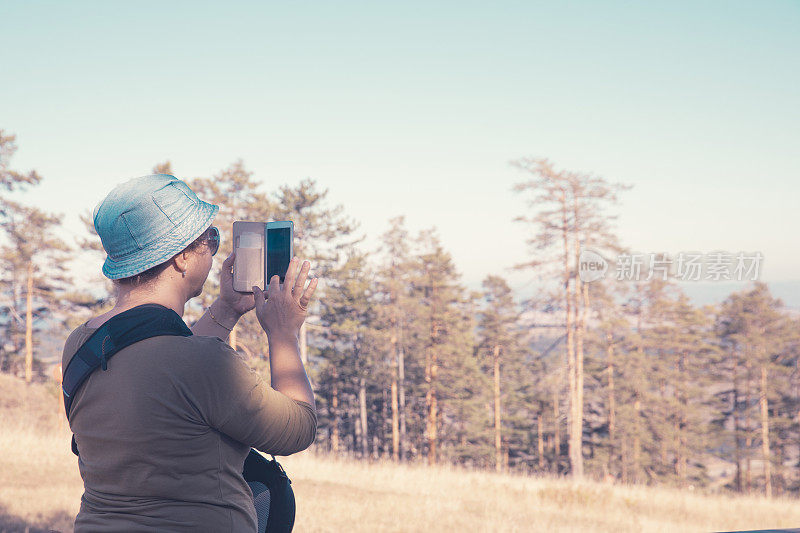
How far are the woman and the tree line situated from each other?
26296mm

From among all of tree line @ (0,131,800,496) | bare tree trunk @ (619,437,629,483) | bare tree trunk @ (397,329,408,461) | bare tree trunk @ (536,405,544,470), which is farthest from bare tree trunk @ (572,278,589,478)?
bare tree trunk @ (536,405,544,470)

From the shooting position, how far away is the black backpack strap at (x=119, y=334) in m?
1.64

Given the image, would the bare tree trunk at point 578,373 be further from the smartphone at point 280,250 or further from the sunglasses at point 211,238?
the sunglasses at point 211,238

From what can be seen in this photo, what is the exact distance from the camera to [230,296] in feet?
7.25

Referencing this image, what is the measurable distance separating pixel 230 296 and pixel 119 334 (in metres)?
0.58

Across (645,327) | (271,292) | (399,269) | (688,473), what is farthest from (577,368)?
(271,292)

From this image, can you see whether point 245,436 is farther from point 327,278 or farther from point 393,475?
point 327,278

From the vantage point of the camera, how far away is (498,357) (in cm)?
4706

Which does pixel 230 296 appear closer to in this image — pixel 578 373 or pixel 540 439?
pixel 578 373

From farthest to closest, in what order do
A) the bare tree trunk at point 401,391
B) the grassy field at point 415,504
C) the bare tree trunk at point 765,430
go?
the bare tree trunk at point 401,391
the bare tree trunk at point 765,430
the grassy field at point 415,504

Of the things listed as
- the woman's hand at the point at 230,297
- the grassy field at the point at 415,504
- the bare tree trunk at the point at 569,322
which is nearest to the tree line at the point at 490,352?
the bare tree trunk at the point at 569,322

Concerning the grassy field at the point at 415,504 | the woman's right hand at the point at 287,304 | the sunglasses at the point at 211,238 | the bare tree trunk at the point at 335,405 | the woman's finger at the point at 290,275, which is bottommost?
the bare tree trunk at the point at 335,405

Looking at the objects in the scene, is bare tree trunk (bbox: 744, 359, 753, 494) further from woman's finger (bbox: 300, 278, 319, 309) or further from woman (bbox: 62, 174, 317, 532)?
woman (bbox: 62, 174, 317, 532)

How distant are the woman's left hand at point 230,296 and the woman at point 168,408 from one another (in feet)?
1.06
